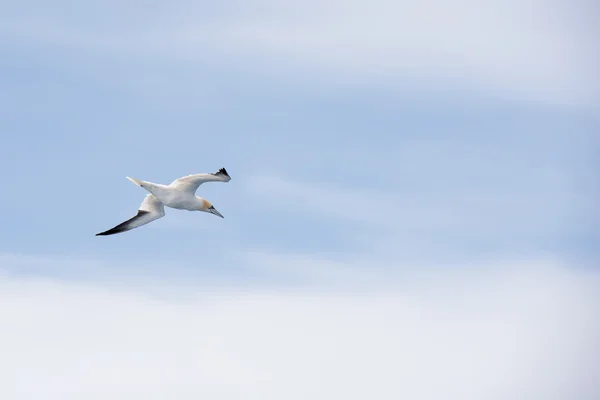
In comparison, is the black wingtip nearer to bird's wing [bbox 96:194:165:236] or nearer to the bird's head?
the bird's head

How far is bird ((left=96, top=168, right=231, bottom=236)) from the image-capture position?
263 ft

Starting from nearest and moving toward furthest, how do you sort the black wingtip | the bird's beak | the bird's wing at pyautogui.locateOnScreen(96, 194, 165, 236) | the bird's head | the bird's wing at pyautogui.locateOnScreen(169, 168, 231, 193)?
the black wingtip → the bird's wing at pyautogui.locateOnScreen(169, 168, 231, 193) → the bird's wing at pyautogui.locateOnScreen(96, 194, 165, 236) → the bird's head → the bird's beak

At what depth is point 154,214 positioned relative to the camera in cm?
8562

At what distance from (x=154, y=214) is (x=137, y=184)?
5.89 metres

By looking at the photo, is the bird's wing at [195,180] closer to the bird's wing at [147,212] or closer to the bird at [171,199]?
the bird at [171,199]

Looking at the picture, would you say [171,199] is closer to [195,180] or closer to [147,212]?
[195,180]

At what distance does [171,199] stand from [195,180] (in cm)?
301

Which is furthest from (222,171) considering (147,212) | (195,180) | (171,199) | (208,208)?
(147,212)

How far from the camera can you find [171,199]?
82.5m

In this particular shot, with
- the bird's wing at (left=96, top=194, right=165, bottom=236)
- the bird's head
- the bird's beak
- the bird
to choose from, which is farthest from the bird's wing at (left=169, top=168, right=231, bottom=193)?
the bird's beak

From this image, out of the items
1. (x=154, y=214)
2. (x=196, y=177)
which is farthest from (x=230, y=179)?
(x=154, y=214)

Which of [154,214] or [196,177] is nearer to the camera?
[196,177]

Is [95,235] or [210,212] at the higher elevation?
[210,212]

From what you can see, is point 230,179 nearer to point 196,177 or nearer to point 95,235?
point 196,177
